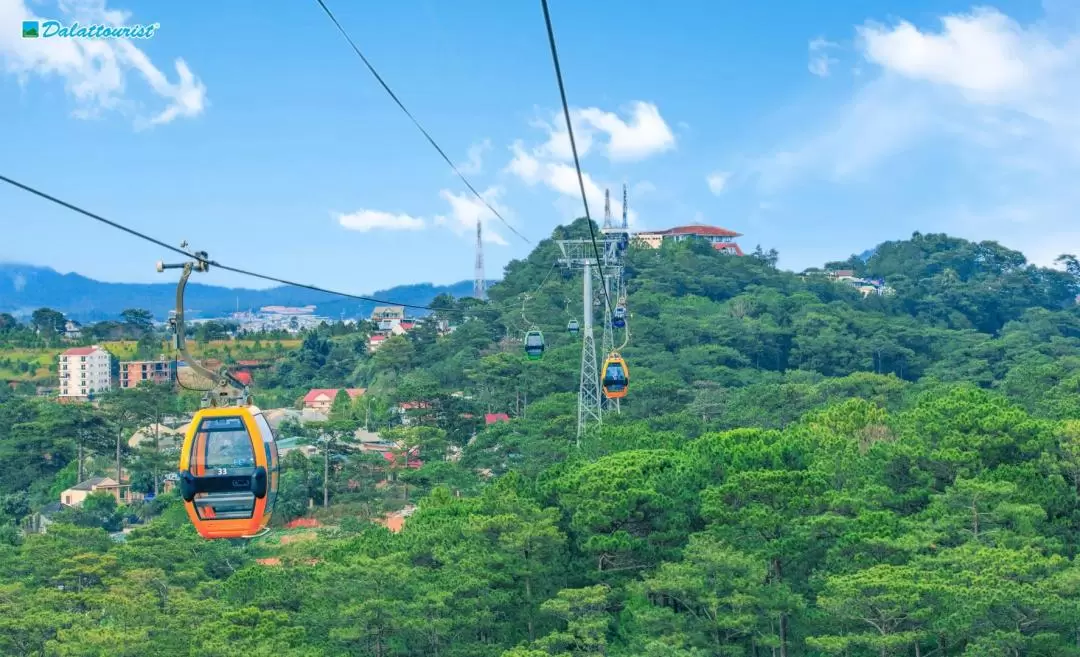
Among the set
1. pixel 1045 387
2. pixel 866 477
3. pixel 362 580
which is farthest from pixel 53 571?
pixel 1045 387

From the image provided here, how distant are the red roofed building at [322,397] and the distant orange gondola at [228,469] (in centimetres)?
5425

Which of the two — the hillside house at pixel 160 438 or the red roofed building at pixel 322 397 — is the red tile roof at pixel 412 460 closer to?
the hillside house at pixel 160 438

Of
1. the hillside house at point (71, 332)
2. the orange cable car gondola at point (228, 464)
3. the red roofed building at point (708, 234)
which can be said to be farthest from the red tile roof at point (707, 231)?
the orange cable car gondola at point (228, 464)

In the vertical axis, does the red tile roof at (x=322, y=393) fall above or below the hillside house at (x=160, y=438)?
above

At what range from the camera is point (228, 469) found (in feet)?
38.0

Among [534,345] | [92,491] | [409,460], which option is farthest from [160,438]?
[534,345]

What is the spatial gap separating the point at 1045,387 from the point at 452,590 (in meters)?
28.4

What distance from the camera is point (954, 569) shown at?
67.0 ft

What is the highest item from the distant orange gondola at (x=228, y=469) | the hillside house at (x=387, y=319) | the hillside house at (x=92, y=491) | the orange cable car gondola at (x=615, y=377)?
the hillside house at (x=387, y=319)

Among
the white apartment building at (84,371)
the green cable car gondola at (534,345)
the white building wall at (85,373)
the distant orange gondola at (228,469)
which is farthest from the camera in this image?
the white apartment building at (84,371)

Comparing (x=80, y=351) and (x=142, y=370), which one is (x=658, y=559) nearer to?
(x=80, y=351)

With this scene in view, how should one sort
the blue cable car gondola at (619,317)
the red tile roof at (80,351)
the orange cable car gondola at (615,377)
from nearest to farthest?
the orange cable car gondola at (615,377)
the blue cable car gondola at (619,317)
the red tile roof at (80,351)

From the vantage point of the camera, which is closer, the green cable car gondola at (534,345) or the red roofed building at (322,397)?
the green cable car gondola at (534,345)

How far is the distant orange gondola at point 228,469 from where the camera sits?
37.4 feet
